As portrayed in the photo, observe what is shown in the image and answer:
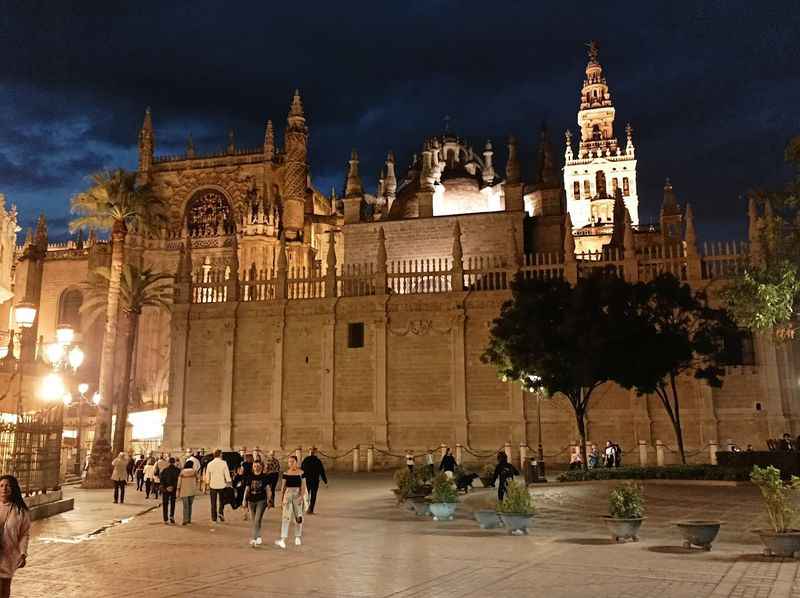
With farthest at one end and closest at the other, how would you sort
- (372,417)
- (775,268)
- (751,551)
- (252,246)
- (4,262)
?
(252,246) < (372,417) < (4,262) < (775,268) < (751,551)

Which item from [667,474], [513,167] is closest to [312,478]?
[667,474]

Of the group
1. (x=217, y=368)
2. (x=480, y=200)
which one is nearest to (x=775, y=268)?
(x=217, y=368)

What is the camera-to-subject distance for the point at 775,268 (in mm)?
14195

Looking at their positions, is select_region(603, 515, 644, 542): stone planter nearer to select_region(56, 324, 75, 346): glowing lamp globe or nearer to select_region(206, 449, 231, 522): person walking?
select_region(206, 449, 231, 522): person walking

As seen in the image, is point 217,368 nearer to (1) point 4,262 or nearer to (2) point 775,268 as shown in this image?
(1) point 4,262

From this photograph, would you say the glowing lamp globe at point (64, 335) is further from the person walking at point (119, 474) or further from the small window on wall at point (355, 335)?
the small window on wall at point (355, 335)

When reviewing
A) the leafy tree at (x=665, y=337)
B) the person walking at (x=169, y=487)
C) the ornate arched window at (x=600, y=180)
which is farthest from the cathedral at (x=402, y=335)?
the ornate arched window at (x=600, y=180)

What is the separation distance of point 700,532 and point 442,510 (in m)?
5.64

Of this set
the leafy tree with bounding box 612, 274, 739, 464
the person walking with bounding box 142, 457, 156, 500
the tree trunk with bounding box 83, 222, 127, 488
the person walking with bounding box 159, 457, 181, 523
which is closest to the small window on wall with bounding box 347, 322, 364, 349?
the tree trunk with bounding box 83, 222, 127, 488

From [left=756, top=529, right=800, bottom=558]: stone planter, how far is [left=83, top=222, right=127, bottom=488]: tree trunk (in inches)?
864

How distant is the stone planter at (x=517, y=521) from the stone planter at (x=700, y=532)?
8.89 feet

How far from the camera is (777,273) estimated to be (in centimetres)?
1411

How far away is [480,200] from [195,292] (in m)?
17.0

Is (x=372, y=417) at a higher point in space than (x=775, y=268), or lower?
lower
